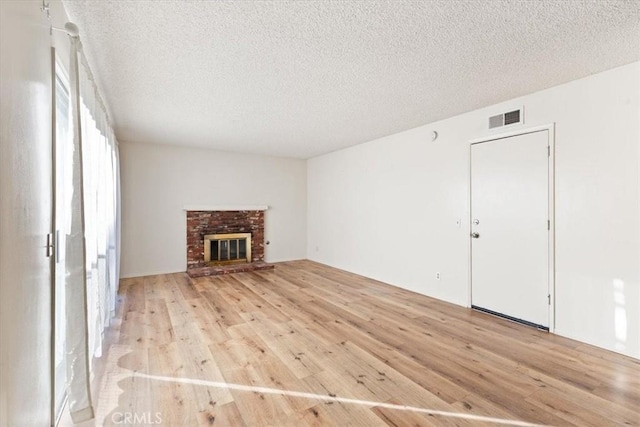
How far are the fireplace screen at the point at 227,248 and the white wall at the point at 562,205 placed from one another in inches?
99.3

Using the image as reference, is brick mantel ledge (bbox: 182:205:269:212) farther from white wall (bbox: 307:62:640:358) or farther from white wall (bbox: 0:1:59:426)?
white wall (bbox: 0:1:59:426)

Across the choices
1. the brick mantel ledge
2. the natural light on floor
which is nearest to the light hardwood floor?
the natural light on floor

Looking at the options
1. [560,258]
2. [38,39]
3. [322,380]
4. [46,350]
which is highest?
[38,39]

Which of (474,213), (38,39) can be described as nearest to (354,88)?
(474,213)

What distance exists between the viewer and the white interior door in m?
3.25

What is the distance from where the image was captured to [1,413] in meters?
0.98

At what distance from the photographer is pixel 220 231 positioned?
21.1 ft

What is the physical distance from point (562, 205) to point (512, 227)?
55 cm

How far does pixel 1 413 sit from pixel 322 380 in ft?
5.87

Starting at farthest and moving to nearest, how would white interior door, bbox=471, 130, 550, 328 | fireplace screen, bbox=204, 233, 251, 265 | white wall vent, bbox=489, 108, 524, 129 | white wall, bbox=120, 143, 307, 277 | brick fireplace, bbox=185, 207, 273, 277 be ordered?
fireplace screen, bbox=204, 233, 251, 265
brick fireplace, bbox=185, 207, 273, 277
white wall, bbox=120, 143, 307, 277
white wall vent, bbox=489, 108, 524, 129
white interior door, bbox=471, 130, 550, 328

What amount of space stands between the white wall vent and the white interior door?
178 mm

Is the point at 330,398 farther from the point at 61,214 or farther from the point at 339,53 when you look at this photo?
the point at 339,53

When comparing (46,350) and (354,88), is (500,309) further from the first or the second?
(46,350)

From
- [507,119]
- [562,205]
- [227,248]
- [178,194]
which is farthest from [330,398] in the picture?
[178,194]
